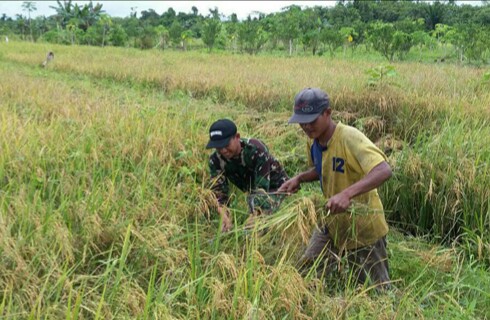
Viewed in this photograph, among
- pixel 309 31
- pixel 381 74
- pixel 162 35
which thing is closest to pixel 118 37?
pixel 162 35

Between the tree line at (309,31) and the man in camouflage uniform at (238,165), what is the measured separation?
1287 cm

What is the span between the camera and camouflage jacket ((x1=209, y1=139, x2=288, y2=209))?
2.90 m

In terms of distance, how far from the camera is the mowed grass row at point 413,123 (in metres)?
3.29

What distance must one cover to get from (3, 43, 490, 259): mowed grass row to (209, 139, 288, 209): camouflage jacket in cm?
112

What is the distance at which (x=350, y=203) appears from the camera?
89.2 inches

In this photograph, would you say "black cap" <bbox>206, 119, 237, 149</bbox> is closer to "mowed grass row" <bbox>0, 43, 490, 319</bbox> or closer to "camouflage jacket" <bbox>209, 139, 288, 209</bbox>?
"camouflage jacket" <bbox>209, 139, 288, 209</bbox>

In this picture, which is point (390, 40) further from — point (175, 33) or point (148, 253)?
point (148, 253)

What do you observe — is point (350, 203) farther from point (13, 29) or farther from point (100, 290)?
point (13, 29)

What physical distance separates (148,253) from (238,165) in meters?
0.95

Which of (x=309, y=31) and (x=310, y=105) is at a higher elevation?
(x=309, y=31)

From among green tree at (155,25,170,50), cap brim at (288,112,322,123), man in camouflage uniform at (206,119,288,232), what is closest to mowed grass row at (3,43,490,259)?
man in camouflage uniform at (206,119,288,232)

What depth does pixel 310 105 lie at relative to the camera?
227cm

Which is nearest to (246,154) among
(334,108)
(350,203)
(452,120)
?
(350,203)

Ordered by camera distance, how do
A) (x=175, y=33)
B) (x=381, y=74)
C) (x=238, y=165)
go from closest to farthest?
1. (x=238, y=165)
2. (x=381, y=74)
3. (x=175, y=33)
